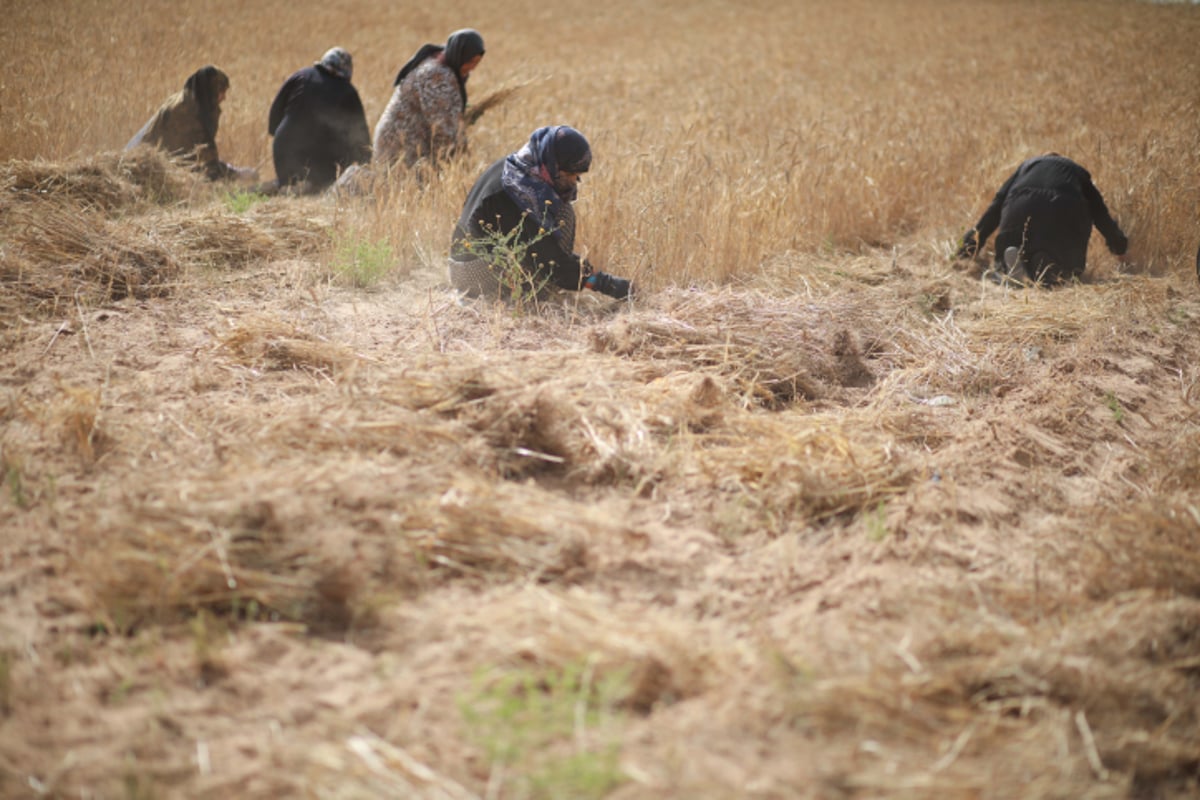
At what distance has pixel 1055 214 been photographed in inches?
191

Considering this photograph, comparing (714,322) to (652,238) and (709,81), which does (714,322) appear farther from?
(709,81)

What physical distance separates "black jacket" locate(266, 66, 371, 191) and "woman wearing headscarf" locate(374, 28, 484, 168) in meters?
0.50

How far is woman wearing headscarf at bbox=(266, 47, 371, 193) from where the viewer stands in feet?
20.2

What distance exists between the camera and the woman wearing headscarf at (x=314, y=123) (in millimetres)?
6145

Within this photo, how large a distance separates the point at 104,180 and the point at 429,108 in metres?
2.07

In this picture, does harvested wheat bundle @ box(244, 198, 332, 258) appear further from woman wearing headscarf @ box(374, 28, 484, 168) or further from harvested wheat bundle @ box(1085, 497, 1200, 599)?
harvested wheat bundle @ box(1085, 497, 1200, 599)

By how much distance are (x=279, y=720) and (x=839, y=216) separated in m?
4.86

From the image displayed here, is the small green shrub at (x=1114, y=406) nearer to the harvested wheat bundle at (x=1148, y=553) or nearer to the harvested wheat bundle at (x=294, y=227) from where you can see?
the harvested wheat bundle at (x=1148, y=553)

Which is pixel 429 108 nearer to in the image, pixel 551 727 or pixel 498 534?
pixel 498 534

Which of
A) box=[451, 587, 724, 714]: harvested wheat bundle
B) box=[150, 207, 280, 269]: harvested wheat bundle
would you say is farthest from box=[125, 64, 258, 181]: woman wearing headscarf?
box=[451, 587, 724, 714]: harvested wheat bundle

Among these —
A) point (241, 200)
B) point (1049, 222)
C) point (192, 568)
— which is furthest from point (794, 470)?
point (241, 200)

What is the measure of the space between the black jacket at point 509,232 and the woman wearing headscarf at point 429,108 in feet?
5.84

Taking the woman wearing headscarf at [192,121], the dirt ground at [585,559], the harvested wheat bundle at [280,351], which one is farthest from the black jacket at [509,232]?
the woman wearing headscarf at [192,121]

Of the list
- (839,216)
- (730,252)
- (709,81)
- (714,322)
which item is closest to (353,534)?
(714,322)
